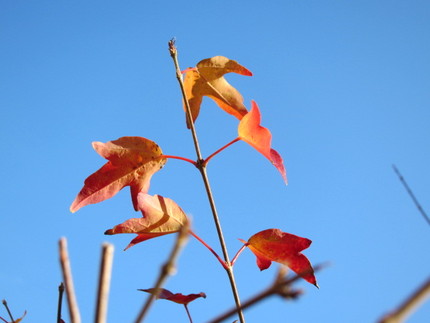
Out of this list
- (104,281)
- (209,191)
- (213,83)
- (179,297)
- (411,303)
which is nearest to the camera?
(411,303)

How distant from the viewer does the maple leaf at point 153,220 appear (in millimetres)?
1047

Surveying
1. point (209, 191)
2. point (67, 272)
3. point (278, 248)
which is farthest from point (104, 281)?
point (278, 248)

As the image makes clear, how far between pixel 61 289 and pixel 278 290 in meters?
0.48

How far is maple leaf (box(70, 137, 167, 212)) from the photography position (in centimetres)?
116

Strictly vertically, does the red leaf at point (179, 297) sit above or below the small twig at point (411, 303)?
above

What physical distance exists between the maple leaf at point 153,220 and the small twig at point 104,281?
2.40 feet

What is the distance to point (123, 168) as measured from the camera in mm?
1204

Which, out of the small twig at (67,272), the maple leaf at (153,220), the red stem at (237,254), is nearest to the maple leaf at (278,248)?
the red stem at (237,254)

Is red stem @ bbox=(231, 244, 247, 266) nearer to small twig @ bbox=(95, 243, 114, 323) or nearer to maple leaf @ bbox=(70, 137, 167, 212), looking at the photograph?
maple leaf @ bbox=(70, 137, 167, 212)

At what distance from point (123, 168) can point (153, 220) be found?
0.21m

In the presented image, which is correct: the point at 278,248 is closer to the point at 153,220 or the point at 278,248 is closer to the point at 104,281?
the point at 153,220

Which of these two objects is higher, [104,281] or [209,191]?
[209,191]

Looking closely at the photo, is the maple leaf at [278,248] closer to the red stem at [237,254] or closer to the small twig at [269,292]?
the red stem at [237,254]

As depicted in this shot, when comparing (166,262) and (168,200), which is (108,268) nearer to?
(166,262)
